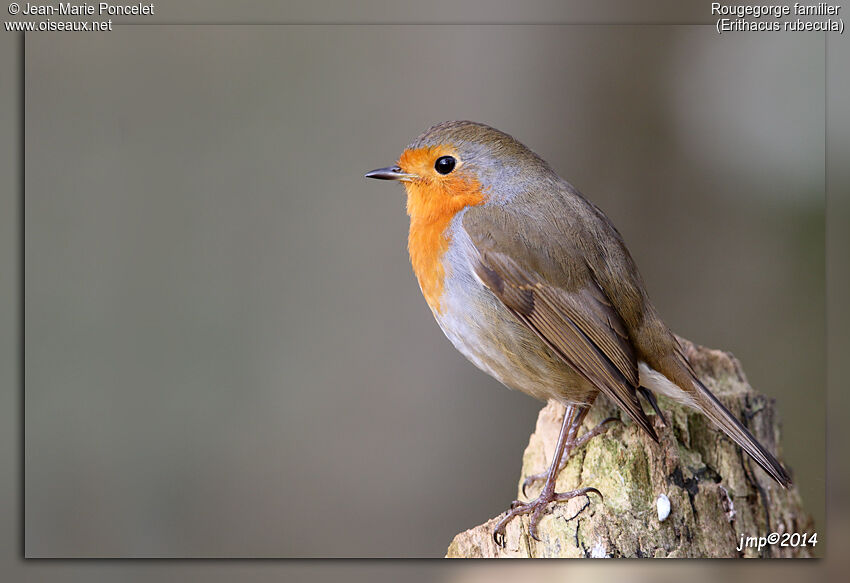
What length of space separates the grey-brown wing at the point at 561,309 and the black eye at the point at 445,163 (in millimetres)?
196

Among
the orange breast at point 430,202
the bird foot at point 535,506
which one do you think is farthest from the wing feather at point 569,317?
the bird foot at point 535,506

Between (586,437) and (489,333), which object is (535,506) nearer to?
(586,437)

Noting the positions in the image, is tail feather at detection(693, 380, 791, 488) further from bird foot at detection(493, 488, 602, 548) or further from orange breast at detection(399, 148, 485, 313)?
orange breast at detection(399, 148, 485, 313)

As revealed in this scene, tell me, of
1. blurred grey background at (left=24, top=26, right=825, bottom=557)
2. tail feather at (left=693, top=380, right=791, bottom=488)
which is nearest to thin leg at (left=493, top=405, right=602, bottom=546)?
blurred grey background at (left=24, top=26, right=825, bottom=557)

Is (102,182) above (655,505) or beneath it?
above

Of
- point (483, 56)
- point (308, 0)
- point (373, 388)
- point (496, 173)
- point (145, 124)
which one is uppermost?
point (308, 0)

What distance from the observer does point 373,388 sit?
2.59 meters

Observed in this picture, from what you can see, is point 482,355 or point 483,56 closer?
point 482,355

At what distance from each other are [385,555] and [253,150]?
123 centimetres

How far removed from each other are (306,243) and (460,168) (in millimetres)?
530

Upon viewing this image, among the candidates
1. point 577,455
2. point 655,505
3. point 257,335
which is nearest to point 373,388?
point 257,335

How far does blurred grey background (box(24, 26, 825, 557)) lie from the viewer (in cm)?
243

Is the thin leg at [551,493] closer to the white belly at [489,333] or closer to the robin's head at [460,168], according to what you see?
the white belly at [489,333]

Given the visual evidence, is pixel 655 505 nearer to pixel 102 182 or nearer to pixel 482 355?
pixel 482 355
